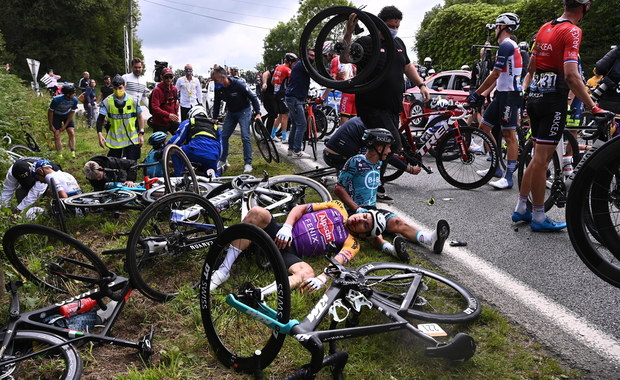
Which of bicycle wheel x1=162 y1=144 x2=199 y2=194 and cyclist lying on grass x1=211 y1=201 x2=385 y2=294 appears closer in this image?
cyclist lying on grass x1=211 y1=201 x2=385 y2=294

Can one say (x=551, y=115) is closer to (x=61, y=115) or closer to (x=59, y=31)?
(x=61, y=115)

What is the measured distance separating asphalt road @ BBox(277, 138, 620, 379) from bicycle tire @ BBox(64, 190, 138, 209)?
334cm

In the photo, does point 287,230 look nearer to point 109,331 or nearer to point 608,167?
point 109,331

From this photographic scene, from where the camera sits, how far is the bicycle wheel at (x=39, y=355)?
8.80ft

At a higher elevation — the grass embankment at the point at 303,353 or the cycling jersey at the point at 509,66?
the cycling jersey at the point at 509,66

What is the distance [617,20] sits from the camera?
16.1 m

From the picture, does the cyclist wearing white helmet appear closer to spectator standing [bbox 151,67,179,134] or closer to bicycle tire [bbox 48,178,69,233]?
bicycle tire [bbox 48,178,69,233]

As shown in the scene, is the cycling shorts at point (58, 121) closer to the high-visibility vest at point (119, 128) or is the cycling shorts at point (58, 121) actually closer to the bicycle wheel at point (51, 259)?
the high-visibility vest at point (119, 128)

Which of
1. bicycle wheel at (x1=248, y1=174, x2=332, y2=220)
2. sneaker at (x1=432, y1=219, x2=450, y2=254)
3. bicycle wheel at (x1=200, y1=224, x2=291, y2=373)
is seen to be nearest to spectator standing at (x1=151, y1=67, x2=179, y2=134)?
bicycle wheel at (x1=248, y1=174, x2=332, y2=220)

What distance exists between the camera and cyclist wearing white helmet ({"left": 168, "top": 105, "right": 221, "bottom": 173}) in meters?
6.61

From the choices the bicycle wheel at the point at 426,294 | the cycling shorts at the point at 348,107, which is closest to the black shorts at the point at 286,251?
the bicycle wheel at the point at 426,294

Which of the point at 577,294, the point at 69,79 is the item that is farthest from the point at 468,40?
the point at 69,79

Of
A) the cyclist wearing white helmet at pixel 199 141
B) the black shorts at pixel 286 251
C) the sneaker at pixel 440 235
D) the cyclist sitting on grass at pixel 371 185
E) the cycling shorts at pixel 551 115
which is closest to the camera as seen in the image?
the black shorts at pixel 286 251

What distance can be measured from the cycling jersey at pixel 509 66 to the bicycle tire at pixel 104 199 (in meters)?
5.13
